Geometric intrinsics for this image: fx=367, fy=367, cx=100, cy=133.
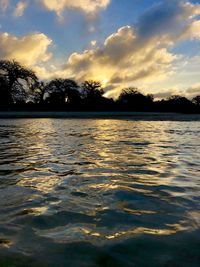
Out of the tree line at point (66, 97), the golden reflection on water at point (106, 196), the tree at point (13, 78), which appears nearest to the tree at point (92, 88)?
the tree line at point (66, 97)

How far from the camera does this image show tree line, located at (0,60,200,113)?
2685 inches

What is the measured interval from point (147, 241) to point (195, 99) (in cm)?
10021

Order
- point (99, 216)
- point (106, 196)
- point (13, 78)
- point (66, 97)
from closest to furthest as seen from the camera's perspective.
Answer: point (99, 216) < point (106, 196) < point (13, 78) < point (66, 97)

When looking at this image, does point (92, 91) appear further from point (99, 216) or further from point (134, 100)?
point (99, 216)

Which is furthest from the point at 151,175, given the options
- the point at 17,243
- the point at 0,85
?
the point at 0,85

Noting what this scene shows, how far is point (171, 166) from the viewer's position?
799 centimetres

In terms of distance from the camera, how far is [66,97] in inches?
3499

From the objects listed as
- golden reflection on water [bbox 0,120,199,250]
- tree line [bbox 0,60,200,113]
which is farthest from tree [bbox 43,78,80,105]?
golden reflection on water [bbox 0,120,199,250]

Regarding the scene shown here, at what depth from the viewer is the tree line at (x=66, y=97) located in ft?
224

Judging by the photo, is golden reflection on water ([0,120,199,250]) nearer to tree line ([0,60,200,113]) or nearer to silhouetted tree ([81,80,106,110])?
tree line ([0,60,200,113])

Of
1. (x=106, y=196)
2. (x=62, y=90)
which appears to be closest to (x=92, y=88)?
(x=62, y=90)

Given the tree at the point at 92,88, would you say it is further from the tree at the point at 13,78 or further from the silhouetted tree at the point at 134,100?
the tree at the point at 13,78

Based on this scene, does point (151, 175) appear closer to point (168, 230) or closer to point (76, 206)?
point (76, 206)

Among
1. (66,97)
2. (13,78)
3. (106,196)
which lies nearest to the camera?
(106,196)
